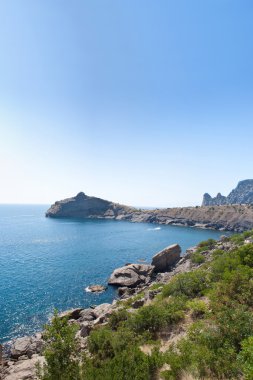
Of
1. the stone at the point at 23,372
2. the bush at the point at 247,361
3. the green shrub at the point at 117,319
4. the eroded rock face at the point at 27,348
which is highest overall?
the bush at the point at 247,361

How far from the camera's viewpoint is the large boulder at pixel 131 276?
2099 inches

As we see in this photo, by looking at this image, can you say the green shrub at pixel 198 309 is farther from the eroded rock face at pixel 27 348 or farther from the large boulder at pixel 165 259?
the large boulder at pixel 165 259

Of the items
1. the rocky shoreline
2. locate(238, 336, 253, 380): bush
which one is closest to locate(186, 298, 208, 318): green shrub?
locate(238, 336, 253, 380): bush

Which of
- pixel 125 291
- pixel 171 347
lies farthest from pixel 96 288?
pixel 171 347

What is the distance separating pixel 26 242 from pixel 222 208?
132m

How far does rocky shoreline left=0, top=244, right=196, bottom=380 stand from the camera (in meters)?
21.4

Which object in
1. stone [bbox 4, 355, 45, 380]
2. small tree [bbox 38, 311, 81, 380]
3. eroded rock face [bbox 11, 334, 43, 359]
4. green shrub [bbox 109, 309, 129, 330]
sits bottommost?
eroded rock face [bbox 11, 334, 43, 359]

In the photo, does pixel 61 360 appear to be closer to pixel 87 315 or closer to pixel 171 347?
pixel 171 347

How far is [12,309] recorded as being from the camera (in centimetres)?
3984

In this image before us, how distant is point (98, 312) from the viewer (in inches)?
1447

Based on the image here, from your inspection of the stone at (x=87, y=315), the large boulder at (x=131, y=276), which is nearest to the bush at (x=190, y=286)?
the stone at (x=87, y=315)

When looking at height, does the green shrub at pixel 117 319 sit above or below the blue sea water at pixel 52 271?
above

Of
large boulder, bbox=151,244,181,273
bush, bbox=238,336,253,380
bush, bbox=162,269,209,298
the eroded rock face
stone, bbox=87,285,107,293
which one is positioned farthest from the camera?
large boulder, bbox=151,244,181,273

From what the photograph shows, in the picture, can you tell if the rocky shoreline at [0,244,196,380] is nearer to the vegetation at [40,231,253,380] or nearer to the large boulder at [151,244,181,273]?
the large boulder at [151,244,181,273]
